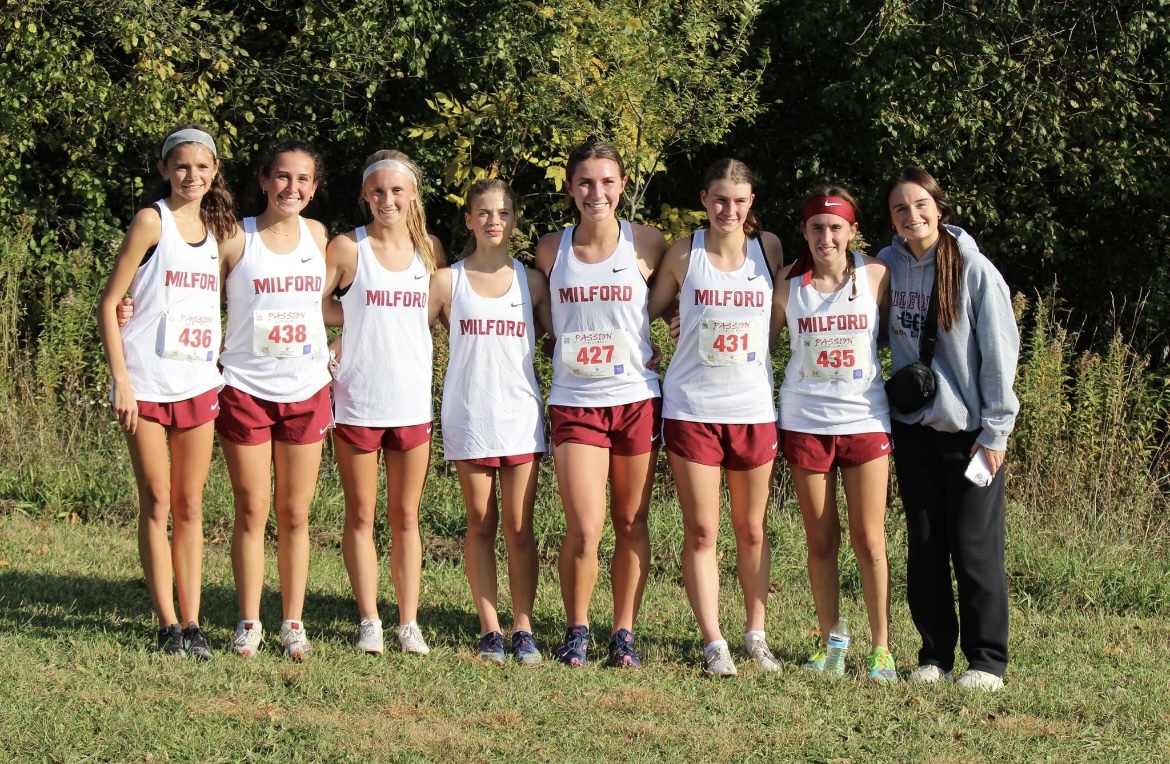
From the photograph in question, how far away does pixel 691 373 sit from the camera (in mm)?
4875

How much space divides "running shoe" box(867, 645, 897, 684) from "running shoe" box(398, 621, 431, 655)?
1753 mm

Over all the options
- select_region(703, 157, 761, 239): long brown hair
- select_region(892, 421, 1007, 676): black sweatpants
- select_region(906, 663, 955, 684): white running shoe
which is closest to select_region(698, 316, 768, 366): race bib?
select_region(703, 157, 761, 239): long brown hair

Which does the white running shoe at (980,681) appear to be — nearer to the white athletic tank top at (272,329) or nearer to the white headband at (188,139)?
the white athletic tank top at (272,329)

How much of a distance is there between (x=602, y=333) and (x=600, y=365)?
0.40ft

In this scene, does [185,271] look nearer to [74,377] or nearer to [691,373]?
[691,373]

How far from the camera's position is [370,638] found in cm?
513

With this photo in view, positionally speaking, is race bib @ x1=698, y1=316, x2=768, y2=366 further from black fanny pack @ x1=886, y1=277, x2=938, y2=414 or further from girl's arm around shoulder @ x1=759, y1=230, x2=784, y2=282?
black fanny pack @ x1=886, y1=277, x2=938, y2=414

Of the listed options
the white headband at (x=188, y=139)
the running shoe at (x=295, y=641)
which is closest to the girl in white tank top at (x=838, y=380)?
the running shoe at (x=295, y=641)

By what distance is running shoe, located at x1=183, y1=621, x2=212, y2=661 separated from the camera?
4.93 meters

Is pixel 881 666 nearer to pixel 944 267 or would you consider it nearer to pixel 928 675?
pixel 928 675

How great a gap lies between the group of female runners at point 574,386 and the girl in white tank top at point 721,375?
0.01 m

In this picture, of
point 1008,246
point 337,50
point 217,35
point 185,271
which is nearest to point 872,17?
point 1008,246

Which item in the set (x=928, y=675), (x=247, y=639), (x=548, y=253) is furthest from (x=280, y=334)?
(x=928, y=675)

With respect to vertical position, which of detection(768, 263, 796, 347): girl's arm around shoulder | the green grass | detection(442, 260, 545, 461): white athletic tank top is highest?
detection(768, 263, 796, 347): girl's arm around shoulder
